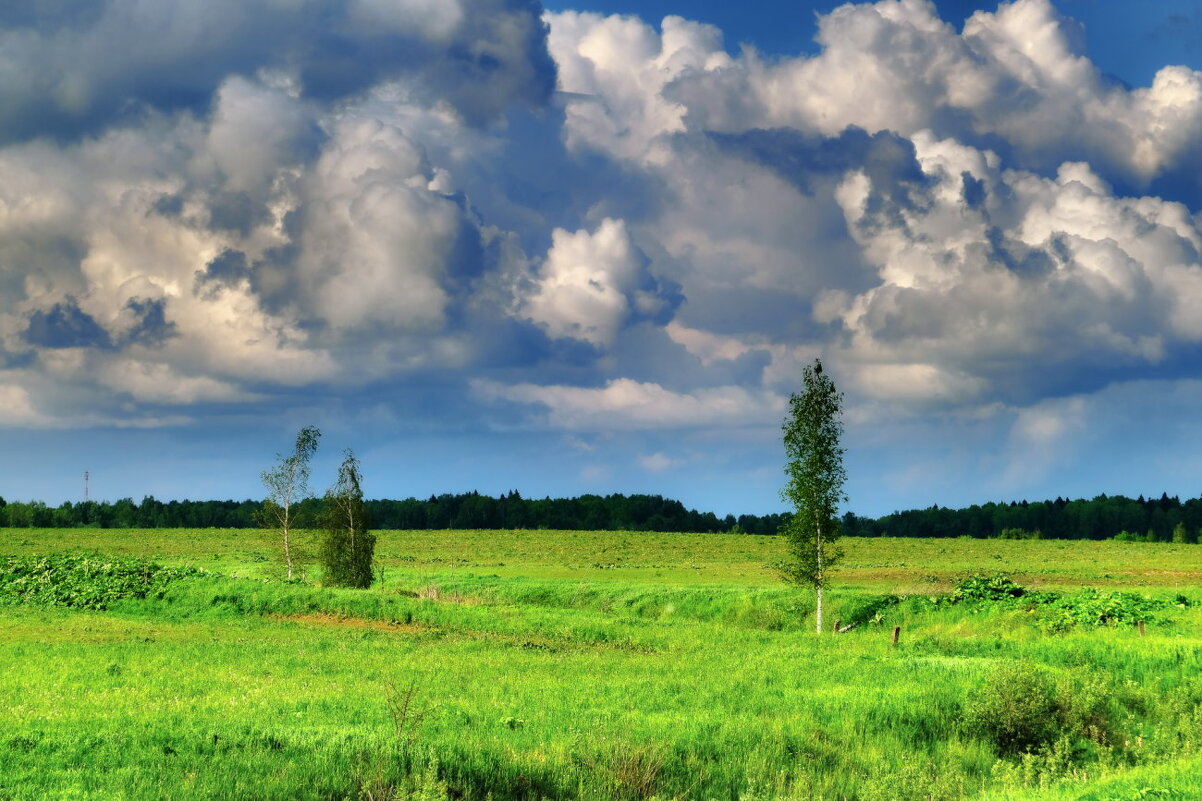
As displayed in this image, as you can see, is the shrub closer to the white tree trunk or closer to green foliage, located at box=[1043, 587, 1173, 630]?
green foliage, located at box=[1043, 587, 1173, 630]

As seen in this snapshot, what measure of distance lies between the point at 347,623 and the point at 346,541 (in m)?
12.3

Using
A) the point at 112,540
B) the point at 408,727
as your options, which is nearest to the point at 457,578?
the point at 408,727

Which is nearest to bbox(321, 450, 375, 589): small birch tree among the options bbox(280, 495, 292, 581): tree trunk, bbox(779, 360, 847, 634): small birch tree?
bbox(280, 495, 292, 581): tree trunk

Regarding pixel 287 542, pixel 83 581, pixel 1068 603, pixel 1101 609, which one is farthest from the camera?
pixel 287 542

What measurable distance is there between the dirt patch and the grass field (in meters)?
0.28

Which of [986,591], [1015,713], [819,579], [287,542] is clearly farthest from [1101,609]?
[287,542]

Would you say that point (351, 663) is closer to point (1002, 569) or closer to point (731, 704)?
point (731, 704)

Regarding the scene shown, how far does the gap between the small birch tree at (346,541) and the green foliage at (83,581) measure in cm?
820

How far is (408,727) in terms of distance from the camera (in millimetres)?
17797

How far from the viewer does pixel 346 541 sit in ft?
185

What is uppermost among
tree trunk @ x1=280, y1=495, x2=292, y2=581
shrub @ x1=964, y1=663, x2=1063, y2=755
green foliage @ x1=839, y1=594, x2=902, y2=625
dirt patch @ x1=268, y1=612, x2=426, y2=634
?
tree trunk @ x1=280, y1=495, x2=292, y2=581

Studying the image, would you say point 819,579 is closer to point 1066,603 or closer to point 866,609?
point 866,609

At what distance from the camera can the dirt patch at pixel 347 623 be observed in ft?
138

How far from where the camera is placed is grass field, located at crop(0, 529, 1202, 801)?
52.2 feet
